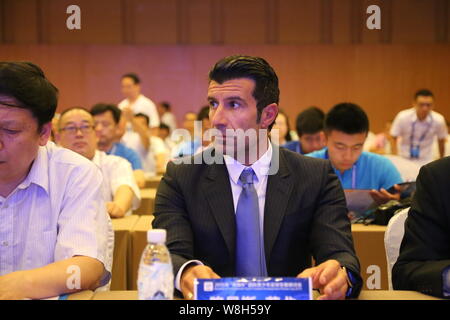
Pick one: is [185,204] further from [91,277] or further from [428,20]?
[428,20]

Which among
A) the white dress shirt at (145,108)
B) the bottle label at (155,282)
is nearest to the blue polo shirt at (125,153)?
the bottle label at (155,282)

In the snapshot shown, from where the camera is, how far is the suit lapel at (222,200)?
1.69 m

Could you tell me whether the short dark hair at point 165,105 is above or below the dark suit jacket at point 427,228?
above

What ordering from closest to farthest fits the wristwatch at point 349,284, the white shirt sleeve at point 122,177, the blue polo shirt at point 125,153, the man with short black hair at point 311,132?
1. the wristwatch at point 349,284
2. the white shirt sleeve at point 122,177
3. the man with short black hair at point 311,132
4. the blue polo shirt at point 125,153

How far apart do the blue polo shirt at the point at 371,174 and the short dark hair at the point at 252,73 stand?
1.65m

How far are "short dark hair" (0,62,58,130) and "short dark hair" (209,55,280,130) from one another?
49cm

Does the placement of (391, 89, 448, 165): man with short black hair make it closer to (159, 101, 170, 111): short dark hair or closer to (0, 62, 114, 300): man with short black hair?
(159, 101, 170, 111): short dark hair

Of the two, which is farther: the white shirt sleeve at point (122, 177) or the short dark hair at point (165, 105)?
the short dark hair at point (165, 105)

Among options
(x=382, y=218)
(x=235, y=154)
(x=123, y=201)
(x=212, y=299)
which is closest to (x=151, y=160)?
(x=123, y=201)

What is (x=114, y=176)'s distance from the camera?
3.45 metres

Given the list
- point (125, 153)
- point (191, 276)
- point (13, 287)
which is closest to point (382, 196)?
point (191, 276)

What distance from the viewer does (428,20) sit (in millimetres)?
10164

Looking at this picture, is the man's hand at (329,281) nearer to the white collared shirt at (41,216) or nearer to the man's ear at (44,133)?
the white collared shirt at (41,216)

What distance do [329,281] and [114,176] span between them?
2250 mm
